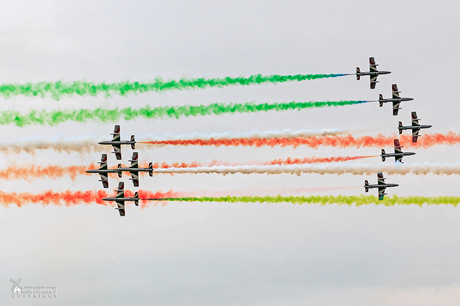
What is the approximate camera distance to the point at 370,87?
114 meters

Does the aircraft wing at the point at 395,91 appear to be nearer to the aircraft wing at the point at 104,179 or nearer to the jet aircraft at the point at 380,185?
the jet aircraft at the point at 380,185

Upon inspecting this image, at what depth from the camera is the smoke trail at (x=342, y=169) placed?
95.8 meters

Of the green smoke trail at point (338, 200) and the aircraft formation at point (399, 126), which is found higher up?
the aircraft formation at point (399, 126)

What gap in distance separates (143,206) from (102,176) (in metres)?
6.29

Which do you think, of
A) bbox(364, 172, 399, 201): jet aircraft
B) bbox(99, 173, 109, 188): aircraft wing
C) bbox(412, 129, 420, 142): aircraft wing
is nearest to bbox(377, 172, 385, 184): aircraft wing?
bbox(364, 172, 399, 201): jet aircraft

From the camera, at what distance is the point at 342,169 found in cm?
9888

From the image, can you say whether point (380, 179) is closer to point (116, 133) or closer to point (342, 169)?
point (342, 169)

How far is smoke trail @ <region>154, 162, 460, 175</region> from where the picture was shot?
95.8 metres

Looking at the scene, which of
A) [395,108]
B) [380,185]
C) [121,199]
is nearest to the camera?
[121,199]

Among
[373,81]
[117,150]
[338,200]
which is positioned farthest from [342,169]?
[117,150]

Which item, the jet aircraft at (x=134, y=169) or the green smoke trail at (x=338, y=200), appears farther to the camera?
the jet aircraft at (x=134, y=169)

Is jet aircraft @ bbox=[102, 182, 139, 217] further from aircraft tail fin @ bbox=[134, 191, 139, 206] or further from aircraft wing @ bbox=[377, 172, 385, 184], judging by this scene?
aircraft wing @ bbox=[377, 172, 385, 184]

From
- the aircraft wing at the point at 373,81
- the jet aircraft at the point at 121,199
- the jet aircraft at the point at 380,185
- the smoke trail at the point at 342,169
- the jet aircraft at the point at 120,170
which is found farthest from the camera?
the aircraft wing at the point at 373,81

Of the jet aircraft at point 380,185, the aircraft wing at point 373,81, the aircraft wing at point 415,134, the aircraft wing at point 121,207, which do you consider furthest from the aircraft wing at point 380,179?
the aircraft wing at point 121,207
